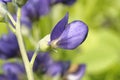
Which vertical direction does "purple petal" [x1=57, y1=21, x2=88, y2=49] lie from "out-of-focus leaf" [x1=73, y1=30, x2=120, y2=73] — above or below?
above

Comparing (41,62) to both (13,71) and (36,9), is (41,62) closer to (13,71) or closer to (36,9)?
(13,71)

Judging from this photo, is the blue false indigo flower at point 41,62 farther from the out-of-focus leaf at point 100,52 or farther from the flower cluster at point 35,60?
the out-of-focus leaf at point 100,52

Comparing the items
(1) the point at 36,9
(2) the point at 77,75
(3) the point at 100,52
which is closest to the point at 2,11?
(2) the point at 77,75

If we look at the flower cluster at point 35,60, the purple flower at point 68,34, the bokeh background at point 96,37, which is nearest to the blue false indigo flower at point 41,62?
the flower cluster at point 35,60

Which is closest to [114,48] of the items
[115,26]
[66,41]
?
[115,26]

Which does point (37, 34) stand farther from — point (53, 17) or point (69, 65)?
point (53, 17)

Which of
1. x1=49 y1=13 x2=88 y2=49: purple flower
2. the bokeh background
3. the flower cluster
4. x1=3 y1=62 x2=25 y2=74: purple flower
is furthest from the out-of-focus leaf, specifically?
x1=49 y1=13 x2=88 y2=49: purple flower

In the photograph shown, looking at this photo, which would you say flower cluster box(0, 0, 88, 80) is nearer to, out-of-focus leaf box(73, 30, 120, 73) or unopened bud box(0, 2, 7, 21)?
unopened bud box(0, 2, 7, 21)
